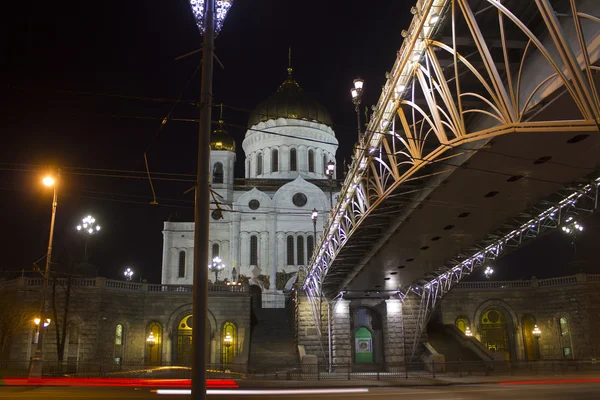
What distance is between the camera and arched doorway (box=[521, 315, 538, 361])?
49469mm

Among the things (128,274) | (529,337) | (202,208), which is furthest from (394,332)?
(128,274)

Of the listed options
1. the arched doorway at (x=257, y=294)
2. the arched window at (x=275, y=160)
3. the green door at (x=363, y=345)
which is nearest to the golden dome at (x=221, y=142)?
the arched window at (x=275, y=160)

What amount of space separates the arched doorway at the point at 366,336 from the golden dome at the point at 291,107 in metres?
31.3

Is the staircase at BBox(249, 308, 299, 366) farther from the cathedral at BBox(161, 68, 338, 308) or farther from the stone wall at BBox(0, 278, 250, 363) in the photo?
the cathedral at BBox(161, 68, 338, 308)

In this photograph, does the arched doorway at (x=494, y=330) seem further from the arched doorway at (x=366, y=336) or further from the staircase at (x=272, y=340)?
the staircase at (x=272, y=340)

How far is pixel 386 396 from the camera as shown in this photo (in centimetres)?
2031

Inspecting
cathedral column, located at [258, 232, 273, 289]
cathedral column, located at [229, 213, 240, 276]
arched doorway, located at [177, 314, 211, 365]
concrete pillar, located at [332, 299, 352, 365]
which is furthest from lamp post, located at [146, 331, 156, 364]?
cathedral column, located at [258, 232, 273, 289]

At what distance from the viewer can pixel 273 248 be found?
199ft

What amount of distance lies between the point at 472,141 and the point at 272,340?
3350cm

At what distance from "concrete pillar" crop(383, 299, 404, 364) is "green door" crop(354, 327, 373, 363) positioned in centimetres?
311

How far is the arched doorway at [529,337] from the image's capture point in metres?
49.5

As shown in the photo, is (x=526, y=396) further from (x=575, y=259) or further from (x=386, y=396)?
(x=575, y=259)

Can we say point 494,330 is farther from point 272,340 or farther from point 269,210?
point 269,210

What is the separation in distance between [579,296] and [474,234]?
80.2 feet
